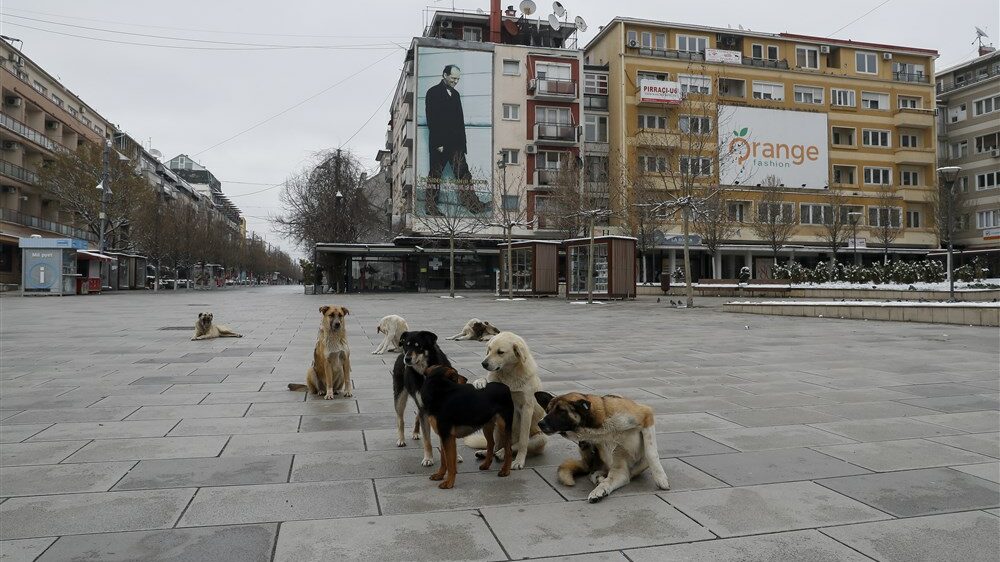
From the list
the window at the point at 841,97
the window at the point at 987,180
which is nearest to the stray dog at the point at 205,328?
the window at the point at 841,97

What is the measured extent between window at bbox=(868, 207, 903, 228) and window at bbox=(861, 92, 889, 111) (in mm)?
9309

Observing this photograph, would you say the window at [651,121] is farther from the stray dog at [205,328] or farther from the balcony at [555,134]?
the stray dog at [205,328]

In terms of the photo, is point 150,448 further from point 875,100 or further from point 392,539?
point 875,100

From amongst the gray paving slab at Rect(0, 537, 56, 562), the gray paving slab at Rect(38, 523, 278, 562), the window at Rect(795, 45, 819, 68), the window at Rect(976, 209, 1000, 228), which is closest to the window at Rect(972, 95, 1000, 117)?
Answer: the window at Rect(976, 209, 1000, 228)

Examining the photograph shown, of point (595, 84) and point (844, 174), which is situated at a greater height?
point (595, 84)

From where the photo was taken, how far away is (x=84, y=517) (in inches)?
129

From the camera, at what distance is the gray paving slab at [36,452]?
4.28 m

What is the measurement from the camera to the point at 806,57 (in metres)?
53.8

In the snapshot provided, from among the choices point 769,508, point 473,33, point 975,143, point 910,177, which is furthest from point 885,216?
point 769,508

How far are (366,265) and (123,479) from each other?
137ft

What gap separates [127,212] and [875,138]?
202 feet

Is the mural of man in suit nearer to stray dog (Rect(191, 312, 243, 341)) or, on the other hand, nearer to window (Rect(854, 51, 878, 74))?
window (Rect(854, 51, 878, 74))

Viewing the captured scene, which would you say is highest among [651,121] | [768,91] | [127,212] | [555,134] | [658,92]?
[768,91]


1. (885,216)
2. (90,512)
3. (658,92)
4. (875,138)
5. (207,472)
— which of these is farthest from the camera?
(875,138)
